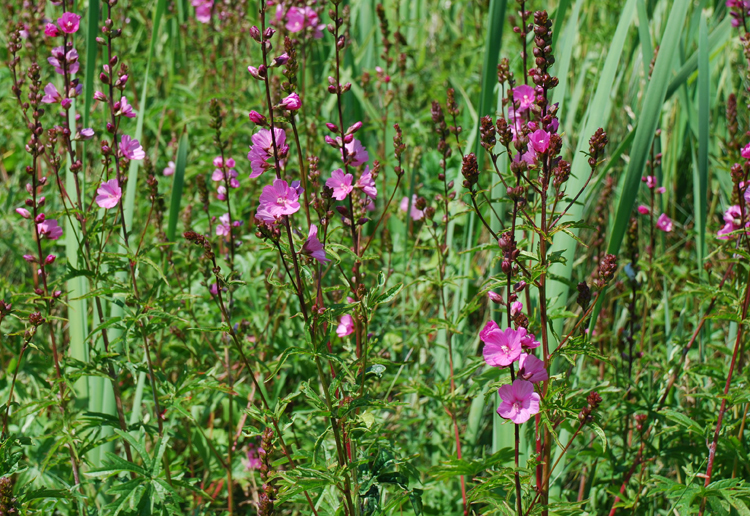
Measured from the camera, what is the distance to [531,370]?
62.8 inches

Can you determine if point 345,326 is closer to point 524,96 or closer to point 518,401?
point 518,401

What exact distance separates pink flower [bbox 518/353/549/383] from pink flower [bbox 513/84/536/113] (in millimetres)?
918

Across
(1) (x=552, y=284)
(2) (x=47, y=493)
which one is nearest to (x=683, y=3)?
(1) (x=552, y=284)

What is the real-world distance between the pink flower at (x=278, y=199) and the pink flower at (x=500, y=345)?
563 millimetres

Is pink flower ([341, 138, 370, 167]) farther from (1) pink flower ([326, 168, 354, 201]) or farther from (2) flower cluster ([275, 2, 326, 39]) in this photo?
(2) flower cluster ([275, 2, 326, 39])

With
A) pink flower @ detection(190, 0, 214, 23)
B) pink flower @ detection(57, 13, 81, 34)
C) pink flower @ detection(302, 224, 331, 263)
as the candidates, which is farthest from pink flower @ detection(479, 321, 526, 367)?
pink flower @ detection(190, 0, 214, 23)

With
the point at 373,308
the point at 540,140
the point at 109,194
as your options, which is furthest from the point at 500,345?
the point at 109,194

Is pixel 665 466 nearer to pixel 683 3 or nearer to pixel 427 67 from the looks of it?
pixel 683 3

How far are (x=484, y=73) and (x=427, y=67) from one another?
2926mm

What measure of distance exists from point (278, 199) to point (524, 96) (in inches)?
39.0

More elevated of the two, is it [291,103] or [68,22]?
[68,22]

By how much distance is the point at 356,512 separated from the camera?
1.80 metres

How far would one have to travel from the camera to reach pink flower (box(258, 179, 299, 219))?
157 centimetres

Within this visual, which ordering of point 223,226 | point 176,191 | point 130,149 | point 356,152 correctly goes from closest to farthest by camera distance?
point 356,152 → point 130,149 → point 176,191 → point 223,226
